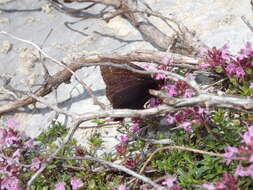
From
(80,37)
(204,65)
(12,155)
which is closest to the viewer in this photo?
(204,65)

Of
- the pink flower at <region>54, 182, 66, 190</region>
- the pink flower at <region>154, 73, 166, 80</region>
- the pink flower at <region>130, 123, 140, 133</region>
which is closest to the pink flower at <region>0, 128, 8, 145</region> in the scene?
the pink flower at <region>54, 182, 66, 190</region>

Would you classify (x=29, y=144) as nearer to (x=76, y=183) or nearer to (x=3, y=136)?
(x=3, y=136)

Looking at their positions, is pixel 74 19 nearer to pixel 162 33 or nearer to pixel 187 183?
pixel 162 33

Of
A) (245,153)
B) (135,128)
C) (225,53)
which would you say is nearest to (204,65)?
(225,53)

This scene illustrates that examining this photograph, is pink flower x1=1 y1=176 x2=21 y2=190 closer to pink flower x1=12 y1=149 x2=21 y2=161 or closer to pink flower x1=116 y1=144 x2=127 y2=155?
pink flower x1=12 y1=149 x2=21 y2=161

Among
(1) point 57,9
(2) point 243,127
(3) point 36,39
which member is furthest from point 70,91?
(2) point 243,127

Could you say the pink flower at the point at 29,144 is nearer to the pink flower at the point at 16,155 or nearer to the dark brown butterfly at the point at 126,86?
the pink flower at the point at 16,155

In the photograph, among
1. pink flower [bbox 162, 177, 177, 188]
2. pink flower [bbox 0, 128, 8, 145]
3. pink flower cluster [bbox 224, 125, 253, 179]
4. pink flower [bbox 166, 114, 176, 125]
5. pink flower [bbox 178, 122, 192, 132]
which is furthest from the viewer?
pink flower [bbox 0, 128, 8, 145]
